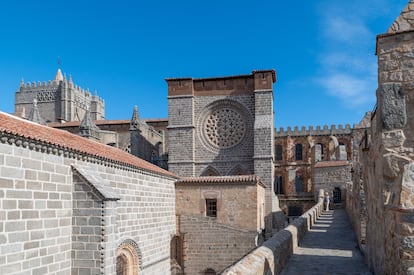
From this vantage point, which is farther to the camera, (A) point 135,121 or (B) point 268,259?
(A) point 135,121

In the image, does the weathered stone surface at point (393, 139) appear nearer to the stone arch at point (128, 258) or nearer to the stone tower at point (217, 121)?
the stone arch at point (128, 258)

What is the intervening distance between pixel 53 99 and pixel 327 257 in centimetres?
4622

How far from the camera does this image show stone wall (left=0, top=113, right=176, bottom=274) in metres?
6.86

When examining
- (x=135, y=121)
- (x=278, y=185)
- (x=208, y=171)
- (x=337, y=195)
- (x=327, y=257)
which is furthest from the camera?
(x=278, y=185)

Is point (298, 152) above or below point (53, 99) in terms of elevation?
below

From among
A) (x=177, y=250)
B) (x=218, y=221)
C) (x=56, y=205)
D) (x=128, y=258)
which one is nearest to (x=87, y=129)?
(x=177, y=250)

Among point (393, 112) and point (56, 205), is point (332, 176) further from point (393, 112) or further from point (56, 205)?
point (393, 112)

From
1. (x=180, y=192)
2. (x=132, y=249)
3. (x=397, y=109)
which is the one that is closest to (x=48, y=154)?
(x=132, y=249)

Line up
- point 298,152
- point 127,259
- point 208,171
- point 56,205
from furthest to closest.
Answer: point 298,152, point 208,171, point 127,259, point 56,205

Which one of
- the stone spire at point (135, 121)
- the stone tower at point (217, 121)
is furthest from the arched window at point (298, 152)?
the stone spire at point (135, 121)

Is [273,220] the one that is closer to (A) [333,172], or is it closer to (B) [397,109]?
(A) [333,172]

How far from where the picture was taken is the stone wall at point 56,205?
270 inches

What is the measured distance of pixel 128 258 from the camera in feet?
38.4

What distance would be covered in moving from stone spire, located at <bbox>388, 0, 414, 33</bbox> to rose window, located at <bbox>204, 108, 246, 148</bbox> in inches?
771
